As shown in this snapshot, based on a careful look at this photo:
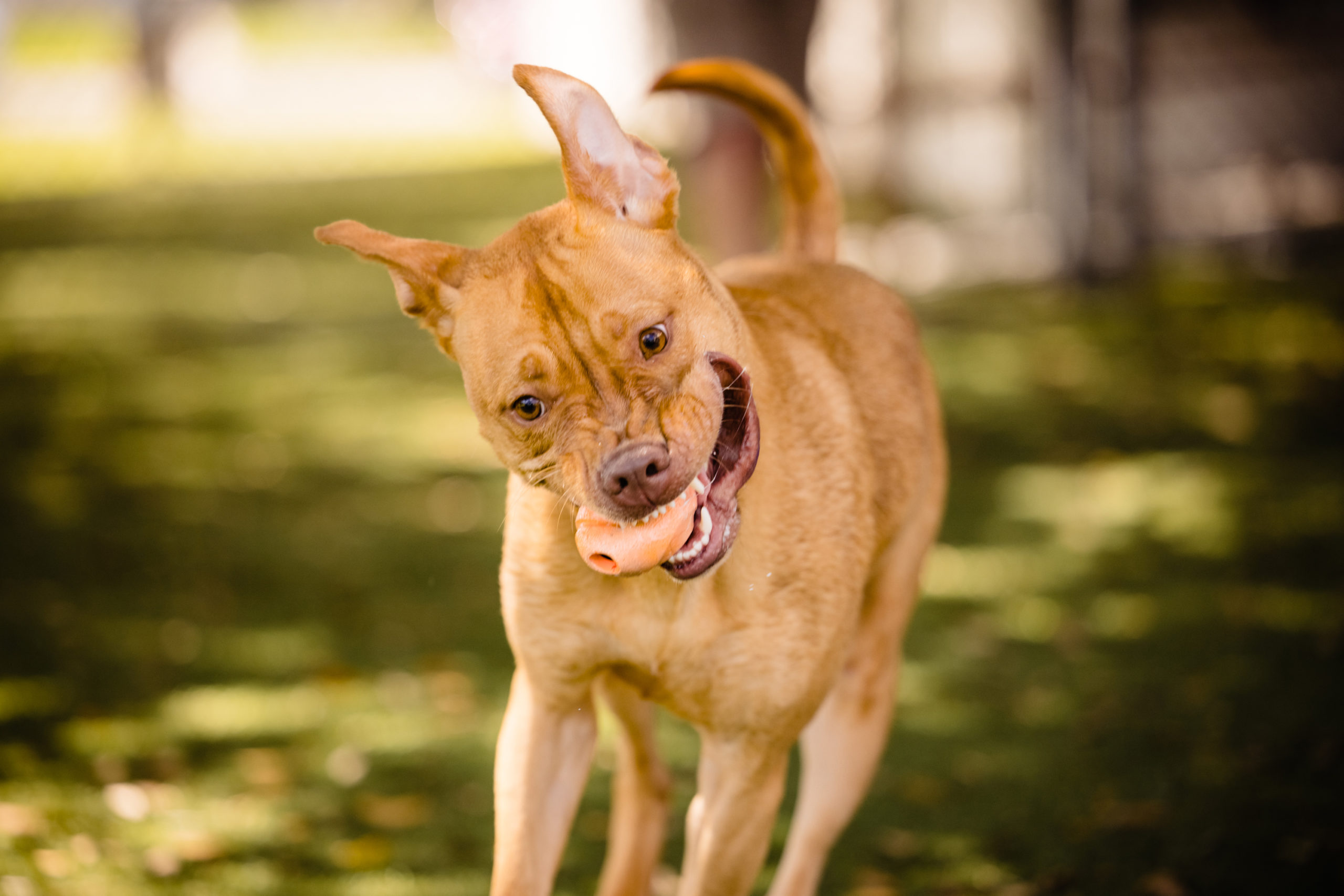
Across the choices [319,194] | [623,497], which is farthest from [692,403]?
[319,194]

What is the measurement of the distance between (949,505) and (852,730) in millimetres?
3175

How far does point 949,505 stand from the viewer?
258 inches

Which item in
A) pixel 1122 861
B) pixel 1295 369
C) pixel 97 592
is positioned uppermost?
pixel 1295 369

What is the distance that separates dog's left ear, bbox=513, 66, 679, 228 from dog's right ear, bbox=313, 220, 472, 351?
29cm

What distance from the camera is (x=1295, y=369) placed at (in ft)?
26.0

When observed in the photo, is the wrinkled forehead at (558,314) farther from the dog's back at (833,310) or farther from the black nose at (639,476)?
the dog's back at (833,310)

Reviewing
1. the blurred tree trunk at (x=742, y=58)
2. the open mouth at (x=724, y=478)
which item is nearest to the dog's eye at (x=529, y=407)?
the open mouth at (x=724, y=478)

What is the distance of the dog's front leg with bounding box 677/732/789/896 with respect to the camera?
2906mm

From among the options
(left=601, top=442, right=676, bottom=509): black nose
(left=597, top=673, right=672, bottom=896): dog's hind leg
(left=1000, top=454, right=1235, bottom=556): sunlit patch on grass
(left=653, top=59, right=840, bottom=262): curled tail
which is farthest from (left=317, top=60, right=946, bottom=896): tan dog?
(left=1000, top=454, right=1235, bottom=556): sunlit patch on grass

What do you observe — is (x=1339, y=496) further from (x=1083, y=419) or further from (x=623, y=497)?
(x=623, y=497)

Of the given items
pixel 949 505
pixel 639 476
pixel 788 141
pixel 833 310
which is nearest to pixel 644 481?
pixel 639 476

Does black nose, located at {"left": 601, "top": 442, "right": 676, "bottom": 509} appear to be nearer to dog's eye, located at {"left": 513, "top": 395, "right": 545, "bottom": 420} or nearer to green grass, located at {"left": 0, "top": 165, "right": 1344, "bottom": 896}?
dog's eye, located at {"left": 513, "top": 395, "right": 545, "bottom": 420}

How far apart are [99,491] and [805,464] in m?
5.41

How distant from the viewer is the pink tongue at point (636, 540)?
2564 mm
